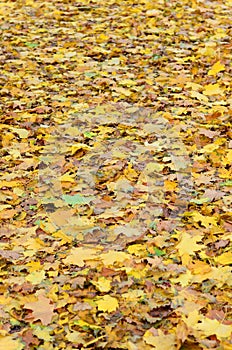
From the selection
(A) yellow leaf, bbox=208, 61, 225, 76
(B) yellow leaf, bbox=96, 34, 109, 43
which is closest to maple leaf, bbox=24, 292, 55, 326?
(A) yellow leaf, bbox=208, 61, 225, 76

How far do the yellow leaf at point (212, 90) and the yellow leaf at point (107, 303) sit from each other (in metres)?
2.67

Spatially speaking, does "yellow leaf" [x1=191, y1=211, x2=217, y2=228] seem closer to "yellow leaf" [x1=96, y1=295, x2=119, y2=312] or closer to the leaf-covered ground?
the leaf-covered ground

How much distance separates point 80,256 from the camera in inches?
124

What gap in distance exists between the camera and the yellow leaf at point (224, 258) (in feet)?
10.1

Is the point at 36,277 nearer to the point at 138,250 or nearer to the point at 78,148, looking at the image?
the point at 138,250

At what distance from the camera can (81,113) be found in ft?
15.6

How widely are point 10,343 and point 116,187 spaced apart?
1444 mm

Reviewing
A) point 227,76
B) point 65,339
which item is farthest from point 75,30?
point 65,339

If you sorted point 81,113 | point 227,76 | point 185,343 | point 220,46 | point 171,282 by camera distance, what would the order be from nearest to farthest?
1. point 185,343
2. point 171,282
3. point 81,113
4. point 227,76
5. point 220,46

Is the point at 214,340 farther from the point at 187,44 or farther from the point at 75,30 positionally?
the point at 75,30

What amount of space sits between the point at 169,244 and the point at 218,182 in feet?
2.47

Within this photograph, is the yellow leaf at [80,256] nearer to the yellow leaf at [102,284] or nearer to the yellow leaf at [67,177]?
the yellow leaf at [102,284]

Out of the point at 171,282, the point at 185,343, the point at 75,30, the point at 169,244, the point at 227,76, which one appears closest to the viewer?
the point at 185,343

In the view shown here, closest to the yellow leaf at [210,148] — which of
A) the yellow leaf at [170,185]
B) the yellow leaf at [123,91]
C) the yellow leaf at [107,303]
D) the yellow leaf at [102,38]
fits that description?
the yellow leaf at [170,185]
